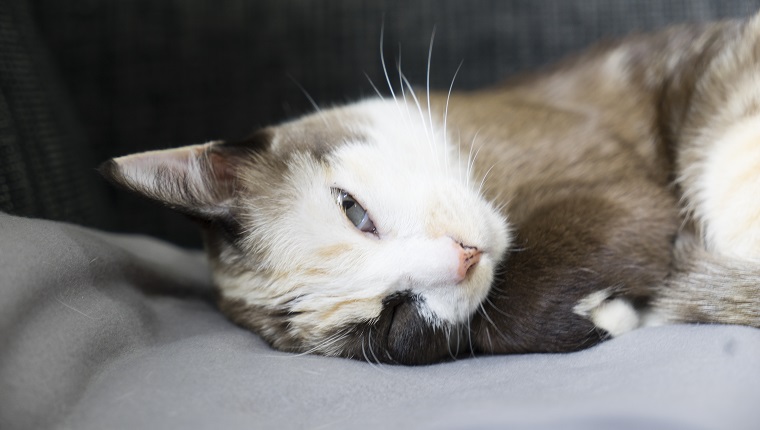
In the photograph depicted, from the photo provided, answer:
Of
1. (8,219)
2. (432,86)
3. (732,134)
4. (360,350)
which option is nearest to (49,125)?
(8,219)

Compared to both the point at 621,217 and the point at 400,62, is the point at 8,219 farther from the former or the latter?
the point at 400,62

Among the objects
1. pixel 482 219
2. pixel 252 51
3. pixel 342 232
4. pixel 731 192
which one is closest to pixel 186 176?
pixel 342 232

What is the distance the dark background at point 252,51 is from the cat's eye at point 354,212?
32.8 inches

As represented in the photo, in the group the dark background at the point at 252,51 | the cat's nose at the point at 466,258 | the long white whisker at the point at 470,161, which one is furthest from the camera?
the dark background at the point at 252,51

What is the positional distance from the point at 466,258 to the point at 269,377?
344 millimetres

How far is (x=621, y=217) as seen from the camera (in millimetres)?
1181

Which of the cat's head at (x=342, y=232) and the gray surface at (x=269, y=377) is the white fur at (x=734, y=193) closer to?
the gray surface at (x=269, y=377)

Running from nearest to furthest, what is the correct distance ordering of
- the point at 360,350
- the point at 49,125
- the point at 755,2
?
the point at 360,350 < the point at 49,125 < the point at 755,2

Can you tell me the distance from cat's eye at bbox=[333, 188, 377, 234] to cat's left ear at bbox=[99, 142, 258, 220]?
212mm

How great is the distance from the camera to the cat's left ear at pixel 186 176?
106 centimetres

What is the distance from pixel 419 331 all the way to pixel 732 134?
72 centimetres

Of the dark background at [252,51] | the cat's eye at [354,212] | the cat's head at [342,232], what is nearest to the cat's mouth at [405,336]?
the cat's head at [342,232]

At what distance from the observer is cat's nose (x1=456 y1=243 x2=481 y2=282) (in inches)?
40.3

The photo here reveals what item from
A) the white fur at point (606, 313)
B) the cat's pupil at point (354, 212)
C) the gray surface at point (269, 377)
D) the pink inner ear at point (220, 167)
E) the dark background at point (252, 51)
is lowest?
the white fur at point (606, 313)
